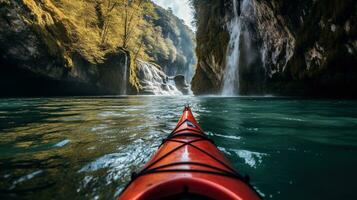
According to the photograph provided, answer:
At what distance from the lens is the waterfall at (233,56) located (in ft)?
66.6

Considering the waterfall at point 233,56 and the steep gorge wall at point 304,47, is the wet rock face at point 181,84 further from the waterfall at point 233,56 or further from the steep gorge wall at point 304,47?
the steep gorge wall at point 304,47

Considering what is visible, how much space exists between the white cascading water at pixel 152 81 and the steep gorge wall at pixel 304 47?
1709 centimetres

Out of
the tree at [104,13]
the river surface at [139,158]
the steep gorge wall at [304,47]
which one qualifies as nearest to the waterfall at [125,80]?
the tree at [104,13]

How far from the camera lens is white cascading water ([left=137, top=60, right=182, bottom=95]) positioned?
3488cm

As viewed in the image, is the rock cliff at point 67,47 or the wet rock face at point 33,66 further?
the rock cliff at point 67,47

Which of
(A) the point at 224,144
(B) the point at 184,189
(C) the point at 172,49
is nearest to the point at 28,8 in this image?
(A) the point at 224,144

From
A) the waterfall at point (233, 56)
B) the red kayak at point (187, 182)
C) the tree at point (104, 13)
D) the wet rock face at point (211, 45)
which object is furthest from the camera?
the tree at point (104, 13)

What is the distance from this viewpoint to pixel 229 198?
143 centimetres

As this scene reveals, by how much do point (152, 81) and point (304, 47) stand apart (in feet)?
86.0

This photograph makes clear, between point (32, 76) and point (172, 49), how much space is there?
5250 cm

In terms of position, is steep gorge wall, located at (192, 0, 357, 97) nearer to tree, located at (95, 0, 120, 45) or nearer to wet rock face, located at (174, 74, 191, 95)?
tree, located at (95, 0, 120, 45)

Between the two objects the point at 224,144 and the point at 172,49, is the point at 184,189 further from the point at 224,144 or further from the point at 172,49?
the point at 172,49

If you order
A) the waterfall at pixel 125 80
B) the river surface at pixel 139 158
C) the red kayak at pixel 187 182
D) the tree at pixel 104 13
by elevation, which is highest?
the tree at pixel 104 13

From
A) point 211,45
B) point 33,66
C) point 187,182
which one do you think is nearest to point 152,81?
point 211,45
